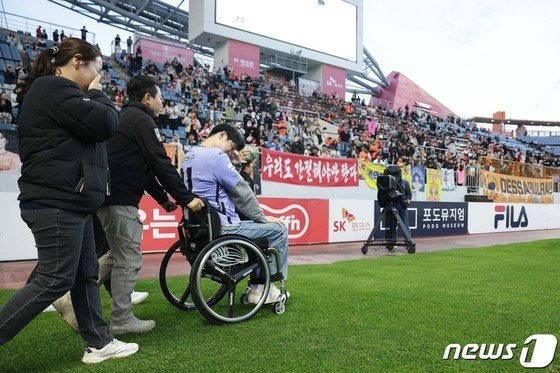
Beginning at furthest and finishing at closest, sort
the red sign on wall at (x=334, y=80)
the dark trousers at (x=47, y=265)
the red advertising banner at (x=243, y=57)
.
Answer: the red sign on wall at (x=334, y=80) → the red advertising banner at (x=243, y=57) → the dark trousers at (x=47, y=265)

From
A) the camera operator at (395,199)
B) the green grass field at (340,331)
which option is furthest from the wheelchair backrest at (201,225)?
the camera operator at (395,199)

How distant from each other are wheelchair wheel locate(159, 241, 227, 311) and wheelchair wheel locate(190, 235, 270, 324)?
0.28m

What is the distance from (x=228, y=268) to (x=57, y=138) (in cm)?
154

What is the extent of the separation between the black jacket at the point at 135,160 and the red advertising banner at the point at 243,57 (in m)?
24.7

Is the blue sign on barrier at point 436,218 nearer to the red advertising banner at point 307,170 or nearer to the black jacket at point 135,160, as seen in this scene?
the red advertising banner at point 307,170

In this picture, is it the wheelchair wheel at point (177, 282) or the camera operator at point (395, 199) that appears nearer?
the wheelchair wheel at point (177, 282)

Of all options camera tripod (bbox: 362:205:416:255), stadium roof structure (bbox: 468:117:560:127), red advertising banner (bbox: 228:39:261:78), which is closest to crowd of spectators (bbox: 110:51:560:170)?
red advertising banner (bbox: 228:39:261:78)

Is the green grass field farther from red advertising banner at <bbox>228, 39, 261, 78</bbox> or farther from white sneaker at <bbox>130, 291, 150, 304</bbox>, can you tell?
red advertising banner at <bbox>228, 39, 261, 78</bbox>

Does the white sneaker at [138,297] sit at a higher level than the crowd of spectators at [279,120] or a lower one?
lower

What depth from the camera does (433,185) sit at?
584 inches

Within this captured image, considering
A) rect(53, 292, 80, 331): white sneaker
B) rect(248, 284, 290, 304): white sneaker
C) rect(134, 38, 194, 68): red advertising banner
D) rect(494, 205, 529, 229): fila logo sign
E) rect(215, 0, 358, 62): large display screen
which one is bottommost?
rect(494, 205, 529, 229): fila logo sign

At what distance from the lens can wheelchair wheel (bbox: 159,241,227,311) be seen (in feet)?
11.8

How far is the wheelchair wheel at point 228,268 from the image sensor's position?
9.61ft

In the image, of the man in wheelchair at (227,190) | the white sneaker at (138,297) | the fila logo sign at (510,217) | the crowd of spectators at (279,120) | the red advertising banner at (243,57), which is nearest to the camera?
the man in wheelchair at (227,190)
